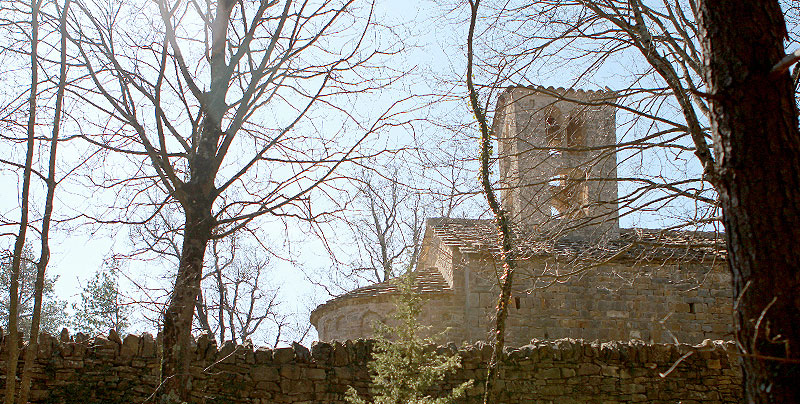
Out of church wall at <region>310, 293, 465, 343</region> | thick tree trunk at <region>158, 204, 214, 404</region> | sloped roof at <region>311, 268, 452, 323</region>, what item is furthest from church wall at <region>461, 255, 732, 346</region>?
thick tree trunk at <region>158, 204, 214, 404</region>

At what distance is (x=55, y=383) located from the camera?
21.9 feet

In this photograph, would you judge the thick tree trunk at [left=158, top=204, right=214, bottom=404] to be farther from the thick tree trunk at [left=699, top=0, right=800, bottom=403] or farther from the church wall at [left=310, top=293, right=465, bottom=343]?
the church wall at [left=310, top=293, right=465, bottom=343]

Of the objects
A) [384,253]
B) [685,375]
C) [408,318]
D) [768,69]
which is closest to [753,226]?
[768,69]

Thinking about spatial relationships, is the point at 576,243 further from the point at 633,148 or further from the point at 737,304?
the point at 737,304

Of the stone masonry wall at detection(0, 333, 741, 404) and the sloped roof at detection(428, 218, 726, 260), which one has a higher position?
the sloped roof at detection(428, 218, 726, 260)

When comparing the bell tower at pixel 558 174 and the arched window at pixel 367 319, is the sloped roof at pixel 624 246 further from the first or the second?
the arched window at pixel 367 319

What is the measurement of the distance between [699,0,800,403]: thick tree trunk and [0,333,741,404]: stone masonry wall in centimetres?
334

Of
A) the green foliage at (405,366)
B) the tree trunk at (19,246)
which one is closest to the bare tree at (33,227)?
the tree trunk at (19,246)

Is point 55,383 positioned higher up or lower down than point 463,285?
lower down

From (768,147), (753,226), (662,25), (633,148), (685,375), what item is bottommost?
(685,375)

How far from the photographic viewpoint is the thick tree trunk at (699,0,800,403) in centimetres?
293

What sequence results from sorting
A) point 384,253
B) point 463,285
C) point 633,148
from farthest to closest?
point 384,253 → point 463,285 → point 633,148

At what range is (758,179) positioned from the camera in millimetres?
3141

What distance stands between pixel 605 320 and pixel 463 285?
3.08 metres
